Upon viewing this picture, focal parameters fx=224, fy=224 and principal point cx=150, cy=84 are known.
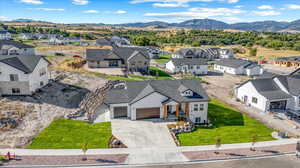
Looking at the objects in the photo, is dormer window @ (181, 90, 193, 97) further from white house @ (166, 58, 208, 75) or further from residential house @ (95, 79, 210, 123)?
white house @ (166, 58, 208, 75)

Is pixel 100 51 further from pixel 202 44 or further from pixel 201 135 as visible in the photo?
pixel 202 44

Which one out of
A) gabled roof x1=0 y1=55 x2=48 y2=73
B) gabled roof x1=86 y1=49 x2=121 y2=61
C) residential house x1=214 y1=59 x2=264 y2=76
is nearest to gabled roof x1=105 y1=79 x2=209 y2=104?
gabled roof x1=0 y1=55 x2=48 y2=73

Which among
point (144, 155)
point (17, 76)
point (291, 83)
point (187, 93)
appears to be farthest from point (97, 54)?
point (291, 83)

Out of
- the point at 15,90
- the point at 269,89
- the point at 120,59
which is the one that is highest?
the point at 120,59

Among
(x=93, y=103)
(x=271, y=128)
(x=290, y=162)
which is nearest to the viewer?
(x=290, y=162)

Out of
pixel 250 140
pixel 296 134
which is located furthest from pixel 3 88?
pixel 296 134

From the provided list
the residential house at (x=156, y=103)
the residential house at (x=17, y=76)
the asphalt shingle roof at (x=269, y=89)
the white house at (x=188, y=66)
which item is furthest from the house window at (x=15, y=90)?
the white house at (x=188, y=66)

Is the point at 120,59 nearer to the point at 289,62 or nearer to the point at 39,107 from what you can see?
the point at 39,107
